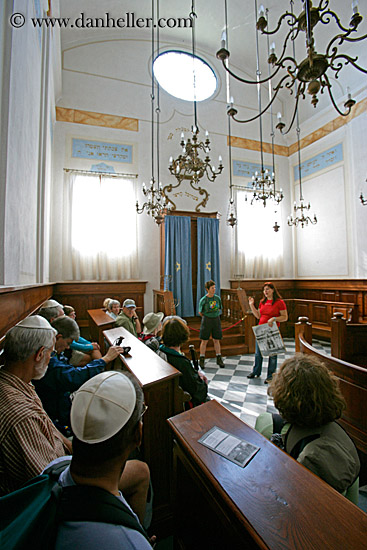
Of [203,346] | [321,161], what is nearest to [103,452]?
[203,346]

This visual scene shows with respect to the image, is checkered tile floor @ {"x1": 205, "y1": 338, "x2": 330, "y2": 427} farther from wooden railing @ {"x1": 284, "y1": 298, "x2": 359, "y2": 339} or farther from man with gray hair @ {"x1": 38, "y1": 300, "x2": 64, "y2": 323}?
man with gray hair @ {"x1": 38, "y1": 300, "x2": 64, "y2": 323}

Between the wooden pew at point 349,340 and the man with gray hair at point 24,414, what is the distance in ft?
9.75

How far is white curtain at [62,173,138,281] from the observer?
6.10 metres

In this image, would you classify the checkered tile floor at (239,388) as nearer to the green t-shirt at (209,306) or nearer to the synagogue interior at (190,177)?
the synagogue interior at (190,177)

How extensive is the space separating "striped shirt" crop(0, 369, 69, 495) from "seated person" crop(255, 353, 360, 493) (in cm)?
100

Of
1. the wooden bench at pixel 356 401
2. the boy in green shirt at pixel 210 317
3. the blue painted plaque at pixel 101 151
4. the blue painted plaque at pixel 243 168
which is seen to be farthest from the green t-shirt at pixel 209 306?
the blue painted plaque at pixel 243 168

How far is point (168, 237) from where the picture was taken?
6.55 metres

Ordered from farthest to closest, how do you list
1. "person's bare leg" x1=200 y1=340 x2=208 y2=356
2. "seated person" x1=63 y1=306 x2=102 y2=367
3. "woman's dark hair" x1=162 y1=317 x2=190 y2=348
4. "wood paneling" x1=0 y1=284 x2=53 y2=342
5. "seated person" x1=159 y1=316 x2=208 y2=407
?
1. "person's bare leg" x1=200 y1=340 x2=208 y2=356
2. "seated person" x1=63 y1=306 x2=102 y2=367
3. "woman's dark hair" x1=162 y1=317 x2=190 y2=348
4. "seated person" x1=159 y1=316 x2=208 y2=407
5. "wood paneling" x1=0 y1=284 x2=53 y2=342

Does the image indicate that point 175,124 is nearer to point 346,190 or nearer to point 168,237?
point 168,237

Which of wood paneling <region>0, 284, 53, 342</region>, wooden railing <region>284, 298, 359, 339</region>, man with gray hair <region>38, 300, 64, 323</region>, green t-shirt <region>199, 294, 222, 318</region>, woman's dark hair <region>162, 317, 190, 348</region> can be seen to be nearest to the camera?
wood paneling <region>0, 284, 53, 342</region>

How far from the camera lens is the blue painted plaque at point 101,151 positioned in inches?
249

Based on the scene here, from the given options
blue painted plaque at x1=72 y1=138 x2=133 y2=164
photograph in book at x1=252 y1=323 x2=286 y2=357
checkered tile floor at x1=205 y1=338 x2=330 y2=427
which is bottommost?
checkered tile floor at x1=205 y1=338 x2=330 y2=427

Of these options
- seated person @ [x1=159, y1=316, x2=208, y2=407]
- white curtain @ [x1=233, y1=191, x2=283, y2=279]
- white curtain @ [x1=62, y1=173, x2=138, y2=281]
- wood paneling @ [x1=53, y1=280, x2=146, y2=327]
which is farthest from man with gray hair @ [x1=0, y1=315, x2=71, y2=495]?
white curtain @ [x1=233, y1=191, x2=283, y2=279]

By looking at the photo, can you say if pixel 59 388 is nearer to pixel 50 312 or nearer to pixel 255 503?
pixel 50 312
